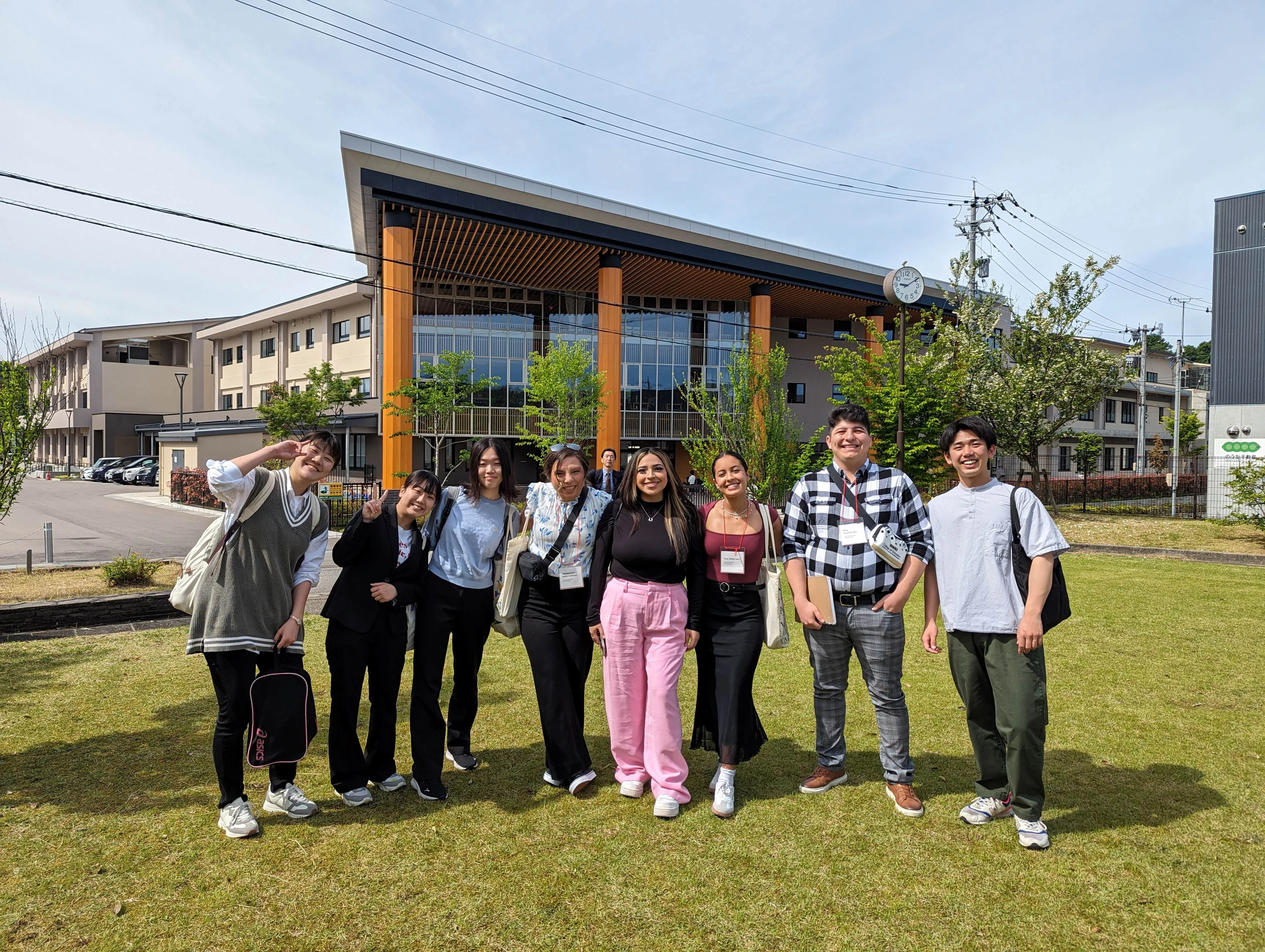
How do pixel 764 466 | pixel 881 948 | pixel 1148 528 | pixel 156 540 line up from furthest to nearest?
pixel 764 466, pixel 1148 528, pixel 156 540, pixel 881 948

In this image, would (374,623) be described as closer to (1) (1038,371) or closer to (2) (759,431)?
(2) (759,431)

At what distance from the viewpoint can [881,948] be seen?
2.64 m

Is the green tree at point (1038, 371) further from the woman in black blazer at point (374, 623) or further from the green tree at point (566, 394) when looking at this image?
the woman in black blazer at point (374, 623)

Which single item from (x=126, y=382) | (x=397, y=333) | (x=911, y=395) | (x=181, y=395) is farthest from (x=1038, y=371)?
(x=126, y=382)

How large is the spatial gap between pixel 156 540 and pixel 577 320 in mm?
19970

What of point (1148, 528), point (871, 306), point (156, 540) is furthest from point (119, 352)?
point (1148, 528)

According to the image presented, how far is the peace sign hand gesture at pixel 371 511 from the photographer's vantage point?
3.59 m

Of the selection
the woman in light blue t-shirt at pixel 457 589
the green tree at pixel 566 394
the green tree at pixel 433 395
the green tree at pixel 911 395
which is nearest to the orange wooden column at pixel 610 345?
the green tree at pixel 566 394

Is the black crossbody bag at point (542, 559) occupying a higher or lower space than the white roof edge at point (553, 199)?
lower

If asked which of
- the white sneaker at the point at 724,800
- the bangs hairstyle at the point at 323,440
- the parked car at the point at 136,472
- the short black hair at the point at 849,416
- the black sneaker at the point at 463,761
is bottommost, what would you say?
the black sneaker at the point at 463,761

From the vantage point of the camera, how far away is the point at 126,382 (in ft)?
174

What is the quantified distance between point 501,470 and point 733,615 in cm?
149

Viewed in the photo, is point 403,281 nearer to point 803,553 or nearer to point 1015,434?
point 1015,434

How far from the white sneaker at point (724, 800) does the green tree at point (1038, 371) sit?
21.2 meters
